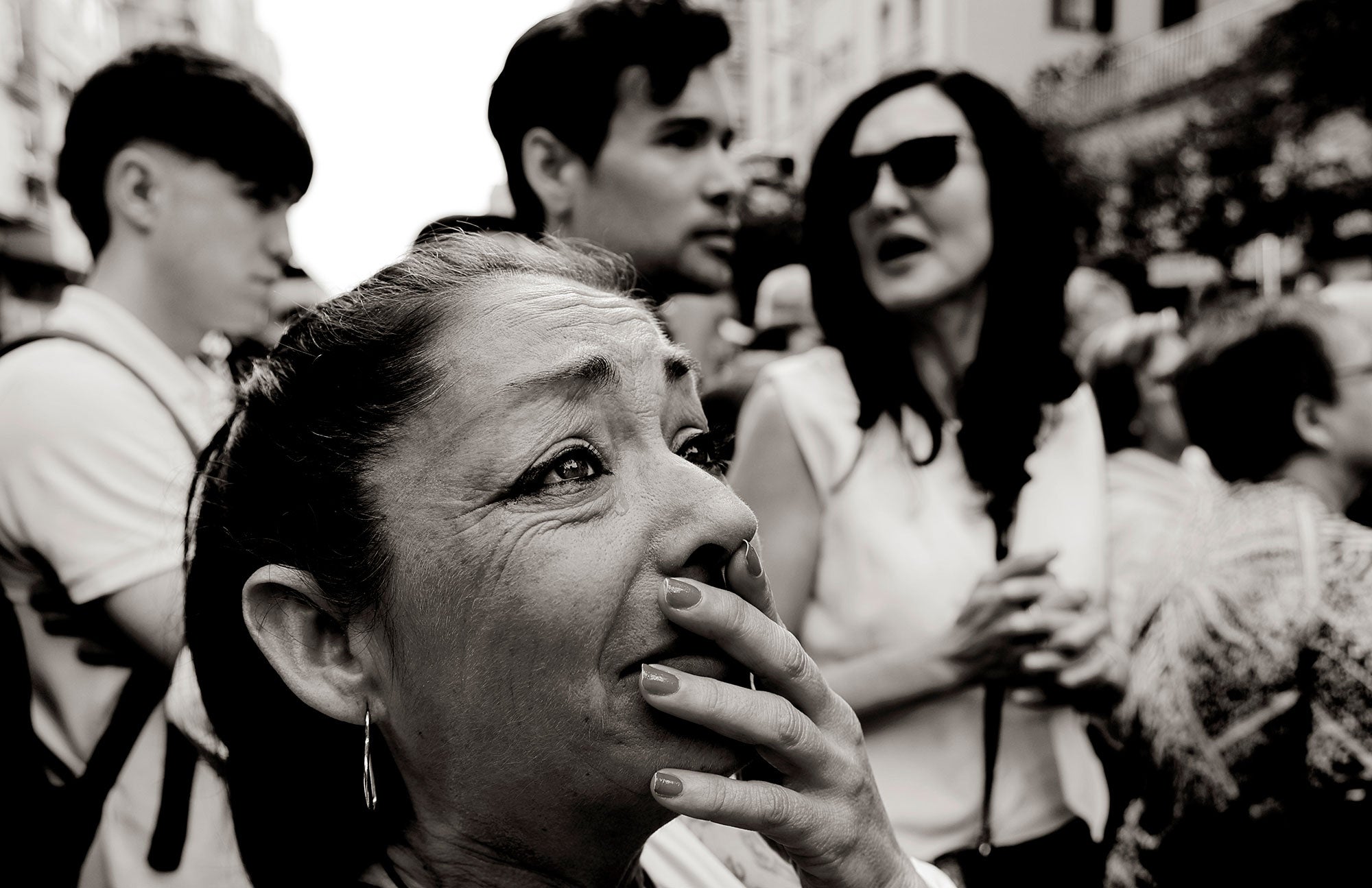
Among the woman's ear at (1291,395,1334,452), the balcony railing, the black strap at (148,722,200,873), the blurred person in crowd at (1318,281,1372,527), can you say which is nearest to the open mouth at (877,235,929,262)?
the woman's ear at (1291,395,1334,452)

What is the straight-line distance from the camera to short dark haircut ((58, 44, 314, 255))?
2.57 metres

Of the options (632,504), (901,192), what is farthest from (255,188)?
(632,504)

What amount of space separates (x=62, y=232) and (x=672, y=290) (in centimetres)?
2950

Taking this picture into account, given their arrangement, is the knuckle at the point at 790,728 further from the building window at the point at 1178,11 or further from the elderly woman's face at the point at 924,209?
the building window at the point at 1178,11

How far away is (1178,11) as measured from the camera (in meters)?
25.5

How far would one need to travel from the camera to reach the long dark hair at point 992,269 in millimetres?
2668

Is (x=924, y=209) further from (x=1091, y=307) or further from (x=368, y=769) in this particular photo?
(x=1091, y=307)

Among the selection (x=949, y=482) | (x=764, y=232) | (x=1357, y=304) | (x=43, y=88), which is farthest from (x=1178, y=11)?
(x=949, y=482)

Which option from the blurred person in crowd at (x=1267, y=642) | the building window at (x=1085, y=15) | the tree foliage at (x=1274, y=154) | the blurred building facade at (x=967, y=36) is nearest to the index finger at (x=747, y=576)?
the blurred person in crowd at (x=1267, y=642)

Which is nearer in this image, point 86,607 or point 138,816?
point 138,816

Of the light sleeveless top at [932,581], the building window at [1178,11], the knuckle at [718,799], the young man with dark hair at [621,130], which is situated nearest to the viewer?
the knuckle at [718,799]

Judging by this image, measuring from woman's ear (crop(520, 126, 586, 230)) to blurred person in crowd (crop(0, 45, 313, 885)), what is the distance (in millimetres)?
566

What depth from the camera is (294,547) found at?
140 centimetres

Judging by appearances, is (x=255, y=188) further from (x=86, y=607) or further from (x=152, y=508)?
(x=86, y=607)
